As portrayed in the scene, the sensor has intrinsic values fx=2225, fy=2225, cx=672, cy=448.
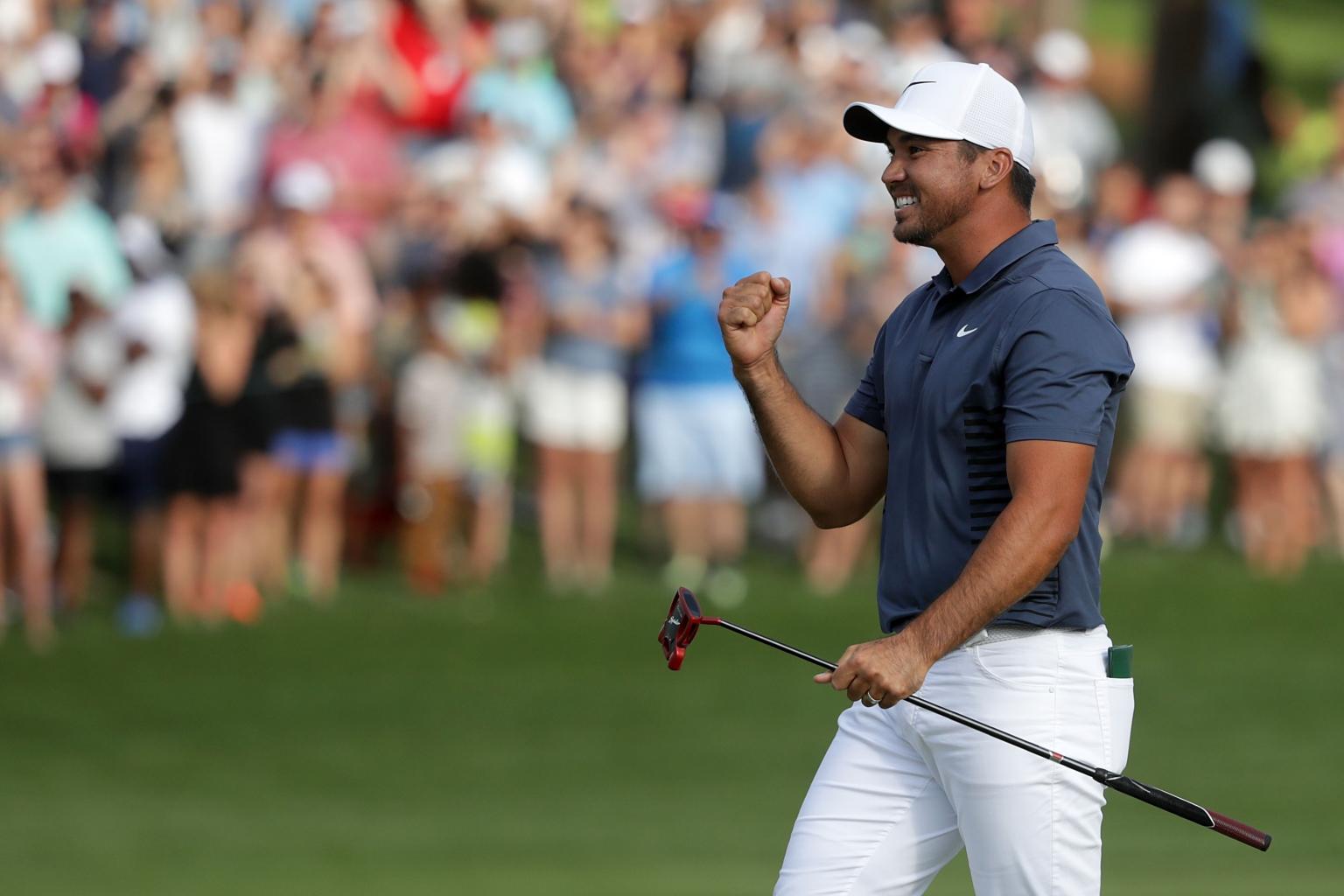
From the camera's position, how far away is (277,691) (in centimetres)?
1213

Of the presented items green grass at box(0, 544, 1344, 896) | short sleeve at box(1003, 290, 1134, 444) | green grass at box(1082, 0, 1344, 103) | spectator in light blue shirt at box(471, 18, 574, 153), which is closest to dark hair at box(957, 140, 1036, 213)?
short sleeve at box(1003, 290, 1134, 444)

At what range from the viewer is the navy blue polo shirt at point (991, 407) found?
447 cm

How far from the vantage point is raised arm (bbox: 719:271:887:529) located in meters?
4.98

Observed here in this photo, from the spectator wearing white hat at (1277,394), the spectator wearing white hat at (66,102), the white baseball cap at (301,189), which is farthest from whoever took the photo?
the spectator wearing white hat at (1277,394)

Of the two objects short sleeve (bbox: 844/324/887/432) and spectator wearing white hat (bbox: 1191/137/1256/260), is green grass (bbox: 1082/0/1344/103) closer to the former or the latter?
spectator wearing white hat (bbox: 1191/137/1256/260)

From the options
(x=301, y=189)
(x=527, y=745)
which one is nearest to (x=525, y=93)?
(x=301, y=189)

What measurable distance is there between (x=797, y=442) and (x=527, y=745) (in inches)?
272

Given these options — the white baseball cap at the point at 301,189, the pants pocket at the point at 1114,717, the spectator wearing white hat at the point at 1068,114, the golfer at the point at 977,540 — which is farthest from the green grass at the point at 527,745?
the pants pocket at the point at 1114,717

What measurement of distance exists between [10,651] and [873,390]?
326 inches

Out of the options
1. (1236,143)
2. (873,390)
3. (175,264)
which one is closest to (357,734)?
(175,264)

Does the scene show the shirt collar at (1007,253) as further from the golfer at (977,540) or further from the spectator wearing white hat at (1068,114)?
the spectator wearing white hat at (1068,114)

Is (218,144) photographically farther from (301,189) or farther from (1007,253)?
(1007,253)

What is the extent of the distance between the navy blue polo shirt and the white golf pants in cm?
13

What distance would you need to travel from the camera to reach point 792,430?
16.8 feet
